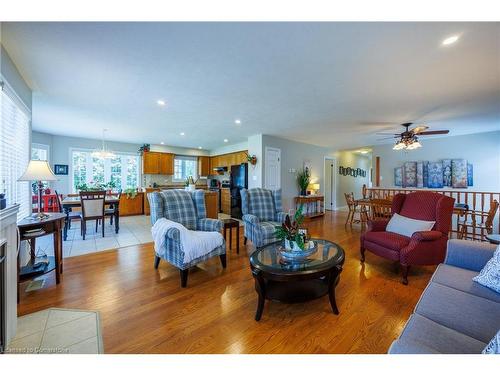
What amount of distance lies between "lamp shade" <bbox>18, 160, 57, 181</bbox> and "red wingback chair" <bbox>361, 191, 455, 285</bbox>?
391 centimetres

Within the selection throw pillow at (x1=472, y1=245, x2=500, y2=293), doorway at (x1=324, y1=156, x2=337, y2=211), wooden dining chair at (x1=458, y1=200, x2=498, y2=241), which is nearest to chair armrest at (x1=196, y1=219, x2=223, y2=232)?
throw pillow at (x1=472, y1=245, x2=500, y2=293)

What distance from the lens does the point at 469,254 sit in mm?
1745

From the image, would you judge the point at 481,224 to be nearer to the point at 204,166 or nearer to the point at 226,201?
the point at 226,201

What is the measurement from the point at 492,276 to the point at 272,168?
4594 millimetres

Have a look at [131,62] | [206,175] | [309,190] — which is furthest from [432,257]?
[206,175]

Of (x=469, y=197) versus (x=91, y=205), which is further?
(x=469, y=197)

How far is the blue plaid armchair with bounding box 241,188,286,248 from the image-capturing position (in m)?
3.13

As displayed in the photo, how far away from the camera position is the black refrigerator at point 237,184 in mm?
6168

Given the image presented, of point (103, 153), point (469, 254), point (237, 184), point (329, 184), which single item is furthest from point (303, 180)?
point (103, 153)

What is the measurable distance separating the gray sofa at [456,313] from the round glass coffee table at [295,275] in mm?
649

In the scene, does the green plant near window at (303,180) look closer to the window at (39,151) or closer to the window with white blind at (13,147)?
the window with white blind at (13,147)
